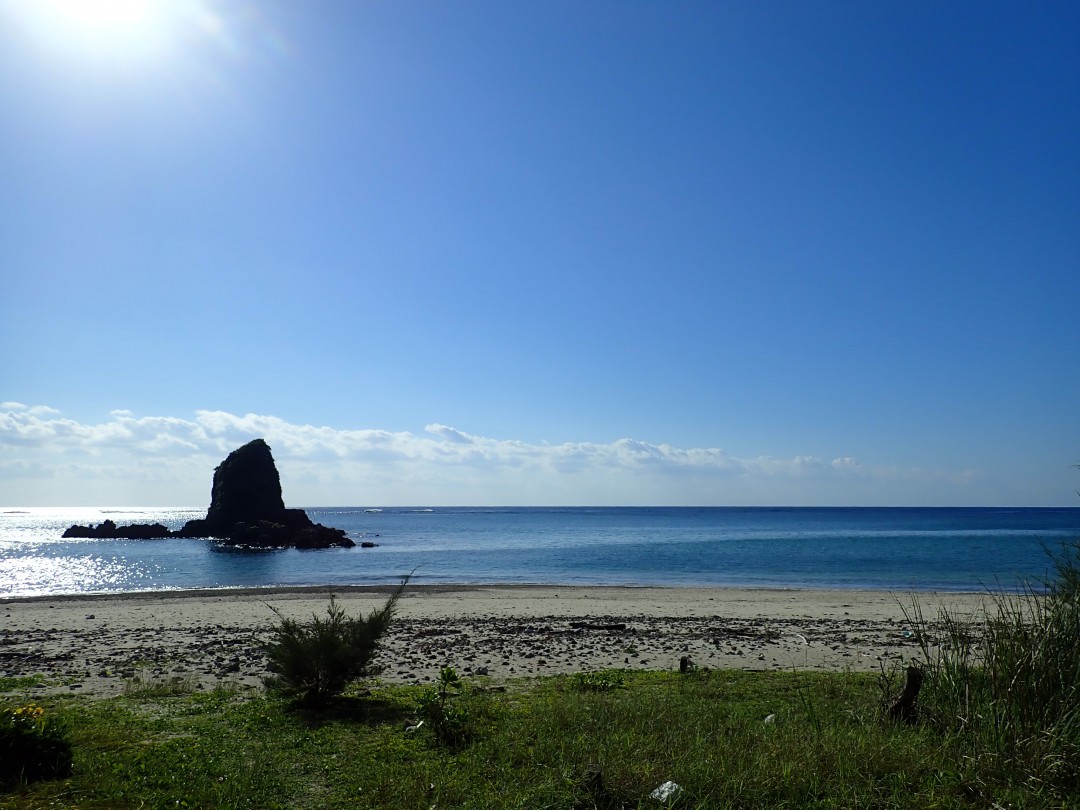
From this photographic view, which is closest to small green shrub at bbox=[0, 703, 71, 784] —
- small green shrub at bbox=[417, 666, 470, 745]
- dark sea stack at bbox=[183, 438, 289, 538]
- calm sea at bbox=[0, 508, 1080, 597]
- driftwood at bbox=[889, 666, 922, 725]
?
small green shrub at bbox=[417, 666, 470, 745]

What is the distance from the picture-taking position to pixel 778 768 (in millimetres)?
6660

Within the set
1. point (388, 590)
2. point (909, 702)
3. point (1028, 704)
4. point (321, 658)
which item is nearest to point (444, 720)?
point (321, 658)

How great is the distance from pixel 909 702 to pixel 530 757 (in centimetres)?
488

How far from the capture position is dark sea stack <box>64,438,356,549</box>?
100m

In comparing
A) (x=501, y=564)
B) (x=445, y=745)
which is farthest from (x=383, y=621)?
(x=501, y=564)

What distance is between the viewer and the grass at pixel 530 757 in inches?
253

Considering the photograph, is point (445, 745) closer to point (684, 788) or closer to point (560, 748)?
point (560, 748)

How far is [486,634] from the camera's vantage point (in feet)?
65.5

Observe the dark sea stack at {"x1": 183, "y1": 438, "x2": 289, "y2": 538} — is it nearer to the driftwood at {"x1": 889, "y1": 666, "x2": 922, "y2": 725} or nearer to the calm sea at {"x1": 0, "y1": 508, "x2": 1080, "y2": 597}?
the calm sea at {"x1": 0, "y1": 508, "x2": 1080, "y2": 597}

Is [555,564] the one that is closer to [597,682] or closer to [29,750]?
[597,682]

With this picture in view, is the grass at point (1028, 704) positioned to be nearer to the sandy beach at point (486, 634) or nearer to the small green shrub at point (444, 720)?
the sandy beach at point (486, 634)

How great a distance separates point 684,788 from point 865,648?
13150 millimetres

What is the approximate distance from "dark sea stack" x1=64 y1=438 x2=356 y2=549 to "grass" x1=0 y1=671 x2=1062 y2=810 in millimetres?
91939

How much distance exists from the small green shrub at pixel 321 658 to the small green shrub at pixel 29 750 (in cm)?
347
